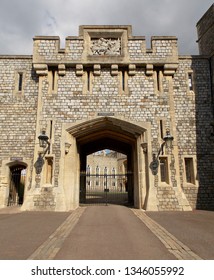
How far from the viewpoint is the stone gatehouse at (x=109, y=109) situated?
10.3 metres

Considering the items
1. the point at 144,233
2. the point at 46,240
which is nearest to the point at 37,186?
the point at 46,240

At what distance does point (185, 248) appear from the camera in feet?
14.0

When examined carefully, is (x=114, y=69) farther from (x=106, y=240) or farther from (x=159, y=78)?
(x=106, y=240)

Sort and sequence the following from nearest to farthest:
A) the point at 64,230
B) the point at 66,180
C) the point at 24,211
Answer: the point at 64,230 < the point at 24,211 < the point at 66,180

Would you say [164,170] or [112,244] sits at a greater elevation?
[164,170]

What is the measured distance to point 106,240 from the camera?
15.8 ft

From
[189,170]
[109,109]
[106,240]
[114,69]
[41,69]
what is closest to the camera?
[106,240]

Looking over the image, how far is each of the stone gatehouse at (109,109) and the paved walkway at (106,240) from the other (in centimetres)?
358

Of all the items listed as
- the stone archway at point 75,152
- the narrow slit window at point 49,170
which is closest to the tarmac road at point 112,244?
the stone archway at point 75,152

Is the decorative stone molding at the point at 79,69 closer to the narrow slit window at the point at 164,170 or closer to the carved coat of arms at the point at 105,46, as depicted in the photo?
the carved coat of arms at the point at 105,46

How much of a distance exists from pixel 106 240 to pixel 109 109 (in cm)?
718

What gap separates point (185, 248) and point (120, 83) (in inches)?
344

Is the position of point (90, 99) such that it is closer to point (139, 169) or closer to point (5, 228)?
point (139, 169)

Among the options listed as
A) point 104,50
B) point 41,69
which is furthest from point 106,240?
point 104,50
